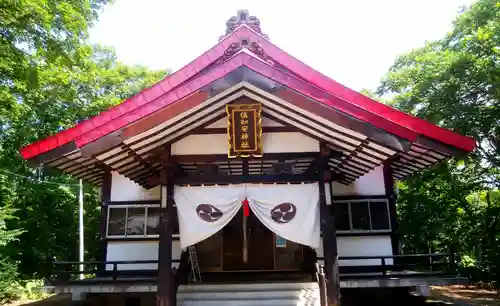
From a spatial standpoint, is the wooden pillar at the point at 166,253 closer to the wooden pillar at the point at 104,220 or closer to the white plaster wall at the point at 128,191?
the white plaster wall at the point at 128,191

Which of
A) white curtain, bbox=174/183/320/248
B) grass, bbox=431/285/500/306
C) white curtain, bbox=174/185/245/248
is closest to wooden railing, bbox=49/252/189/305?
white curtain, bbox=174/185/245/248

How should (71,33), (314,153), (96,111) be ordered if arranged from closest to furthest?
(314,153) < (71,33) < (96,111)

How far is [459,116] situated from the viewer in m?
12.4

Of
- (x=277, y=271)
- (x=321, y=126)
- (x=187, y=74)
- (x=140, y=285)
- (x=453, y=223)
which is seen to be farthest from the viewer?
(x=453, y=223)

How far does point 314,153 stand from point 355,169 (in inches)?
86.5

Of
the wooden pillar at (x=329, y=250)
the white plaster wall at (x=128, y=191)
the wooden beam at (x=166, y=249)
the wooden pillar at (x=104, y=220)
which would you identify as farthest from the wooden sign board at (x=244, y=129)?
the wooden pillar at (x=104, y=220)

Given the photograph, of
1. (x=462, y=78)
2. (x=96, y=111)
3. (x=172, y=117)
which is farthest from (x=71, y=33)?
(x=462, y=78)

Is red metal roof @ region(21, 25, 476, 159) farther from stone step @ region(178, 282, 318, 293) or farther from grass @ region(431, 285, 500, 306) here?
grass @ region(431, 285, 500, 306)

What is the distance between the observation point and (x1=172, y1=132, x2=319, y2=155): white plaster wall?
793 cm

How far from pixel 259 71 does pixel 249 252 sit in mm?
6436

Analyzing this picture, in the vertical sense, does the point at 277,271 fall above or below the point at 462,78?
below

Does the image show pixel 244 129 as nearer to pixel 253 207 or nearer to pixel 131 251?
pixel 253 207

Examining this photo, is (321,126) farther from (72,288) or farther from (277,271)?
(72,288)

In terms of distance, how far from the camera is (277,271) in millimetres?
10969
